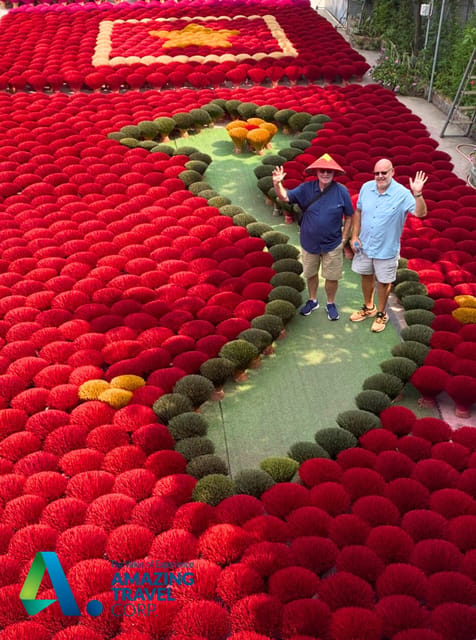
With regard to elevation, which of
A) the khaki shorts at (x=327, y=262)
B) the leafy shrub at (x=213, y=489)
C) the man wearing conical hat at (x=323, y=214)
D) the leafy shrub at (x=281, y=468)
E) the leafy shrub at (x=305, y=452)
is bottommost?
the leafy shrub at (x=305, y=452)

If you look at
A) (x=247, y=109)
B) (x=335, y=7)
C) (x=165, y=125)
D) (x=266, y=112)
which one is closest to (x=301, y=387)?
(x=165, y=125)

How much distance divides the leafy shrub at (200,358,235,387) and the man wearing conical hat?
1.51 meters

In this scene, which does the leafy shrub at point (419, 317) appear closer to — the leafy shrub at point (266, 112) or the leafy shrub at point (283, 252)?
the leafy shrub at point (283, 252)

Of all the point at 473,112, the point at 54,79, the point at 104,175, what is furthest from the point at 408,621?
the point at 54,79

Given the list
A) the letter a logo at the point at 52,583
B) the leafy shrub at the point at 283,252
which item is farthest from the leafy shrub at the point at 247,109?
→ the letter a logo at the point at 52,583

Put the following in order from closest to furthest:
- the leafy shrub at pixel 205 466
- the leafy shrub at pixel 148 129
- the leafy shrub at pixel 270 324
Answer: the leafy shrub at pixel 205 466 → the leafy shrub at pixel 270 324 → the leafy shrub at pixel 148 129

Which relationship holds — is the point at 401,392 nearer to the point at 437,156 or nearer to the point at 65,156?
the point at 437,156

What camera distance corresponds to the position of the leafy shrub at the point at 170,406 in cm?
552

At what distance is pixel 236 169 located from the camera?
10.9m

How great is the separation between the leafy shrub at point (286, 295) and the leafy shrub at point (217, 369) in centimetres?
128

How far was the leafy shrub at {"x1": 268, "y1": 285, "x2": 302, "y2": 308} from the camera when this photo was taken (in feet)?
23.2

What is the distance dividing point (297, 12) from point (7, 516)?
1933 centimetres

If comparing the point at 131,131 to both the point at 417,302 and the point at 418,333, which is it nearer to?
the point at 417,302

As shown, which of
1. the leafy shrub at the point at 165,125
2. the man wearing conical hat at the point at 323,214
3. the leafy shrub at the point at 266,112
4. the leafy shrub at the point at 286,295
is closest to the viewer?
the man wearing conical hat at the point at 323,214
